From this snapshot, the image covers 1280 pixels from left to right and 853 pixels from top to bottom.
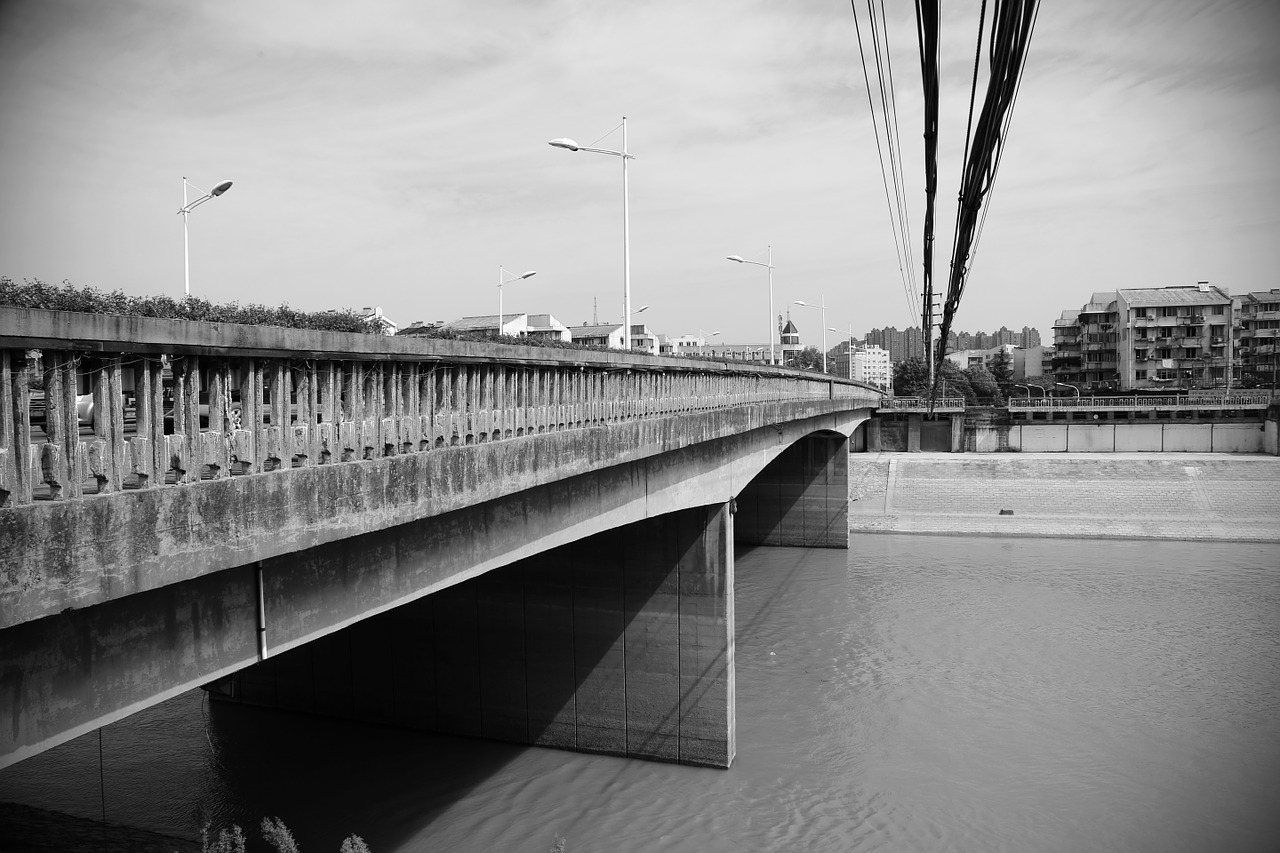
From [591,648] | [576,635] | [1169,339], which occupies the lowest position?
[591,648]

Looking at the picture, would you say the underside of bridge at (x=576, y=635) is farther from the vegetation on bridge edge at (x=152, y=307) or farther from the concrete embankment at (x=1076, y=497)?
the concrete embankment at (x=1076, y=497)

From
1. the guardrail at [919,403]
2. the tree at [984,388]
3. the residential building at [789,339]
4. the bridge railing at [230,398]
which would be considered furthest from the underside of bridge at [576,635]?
the residential building at [789,339]

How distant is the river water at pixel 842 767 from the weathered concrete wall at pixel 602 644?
0.52 m

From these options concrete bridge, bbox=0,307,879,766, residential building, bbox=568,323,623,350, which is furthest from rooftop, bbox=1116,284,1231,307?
concrete bridge, bbox=0,307,879,766

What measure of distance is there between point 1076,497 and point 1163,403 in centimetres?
1934

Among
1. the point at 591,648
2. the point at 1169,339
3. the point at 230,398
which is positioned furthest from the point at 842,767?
the point at 1169,339

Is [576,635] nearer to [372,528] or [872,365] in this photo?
[372,528]

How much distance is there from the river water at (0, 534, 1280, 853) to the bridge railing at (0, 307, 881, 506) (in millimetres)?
6947

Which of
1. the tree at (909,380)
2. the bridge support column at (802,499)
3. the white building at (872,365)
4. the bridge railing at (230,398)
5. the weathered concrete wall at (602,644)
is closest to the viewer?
the bridge railing at (230,398)

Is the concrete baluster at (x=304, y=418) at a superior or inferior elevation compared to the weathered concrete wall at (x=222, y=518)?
superior

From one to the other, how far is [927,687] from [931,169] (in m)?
13.3

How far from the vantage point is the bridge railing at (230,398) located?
4.47m

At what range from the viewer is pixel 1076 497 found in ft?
131

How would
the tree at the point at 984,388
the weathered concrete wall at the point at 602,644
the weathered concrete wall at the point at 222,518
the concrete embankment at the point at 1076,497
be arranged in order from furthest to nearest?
1. the tree at the point at 984,388
2. the concrete embankment at the point at 1076,497
3. the weathered concrete wall at the point at 602,644
4. the weathered concrete wall at the point at 222,518
